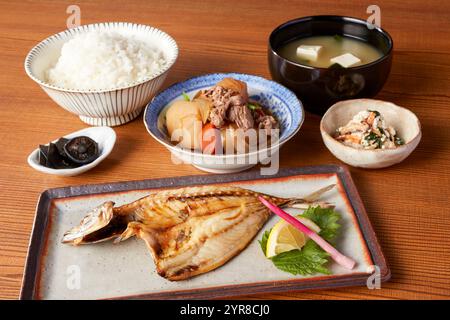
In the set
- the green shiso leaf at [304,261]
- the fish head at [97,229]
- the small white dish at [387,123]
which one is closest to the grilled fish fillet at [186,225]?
the fish head at [97,229]

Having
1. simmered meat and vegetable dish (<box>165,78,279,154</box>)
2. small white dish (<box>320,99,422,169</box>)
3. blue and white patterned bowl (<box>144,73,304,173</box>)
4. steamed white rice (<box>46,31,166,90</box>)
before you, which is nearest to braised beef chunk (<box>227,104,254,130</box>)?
simmered meat and vegetable dish (<box>165,78,279,154</box>)

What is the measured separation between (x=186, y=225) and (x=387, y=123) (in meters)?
0.73

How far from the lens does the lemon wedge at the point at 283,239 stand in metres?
1.29

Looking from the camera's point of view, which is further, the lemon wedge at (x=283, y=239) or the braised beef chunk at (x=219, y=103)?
the braised beef chunk at (x=219, y=103)

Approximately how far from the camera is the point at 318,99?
177 centimetres

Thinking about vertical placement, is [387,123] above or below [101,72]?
below

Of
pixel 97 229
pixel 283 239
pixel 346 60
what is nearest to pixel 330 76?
pixel 346 60

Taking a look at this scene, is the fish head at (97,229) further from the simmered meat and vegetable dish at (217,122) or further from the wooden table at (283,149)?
the simmered meat and vegetable dish at (217,122)

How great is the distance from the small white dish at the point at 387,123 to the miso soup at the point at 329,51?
0.61ft

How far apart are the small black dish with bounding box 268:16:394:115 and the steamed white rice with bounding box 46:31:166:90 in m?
0.42

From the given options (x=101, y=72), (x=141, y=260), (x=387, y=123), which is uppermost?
(x=101, y=72)

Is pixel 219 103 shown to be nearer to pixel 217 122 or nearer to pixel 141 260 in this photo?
pixel 217 122

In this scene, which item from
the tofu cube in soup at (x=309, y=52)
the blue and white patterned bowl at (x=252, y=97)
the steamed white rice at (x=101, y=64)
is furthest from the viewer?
the tofu cube in soup at (x=309, y=52)

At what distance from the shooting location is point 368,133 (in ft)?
5.19
